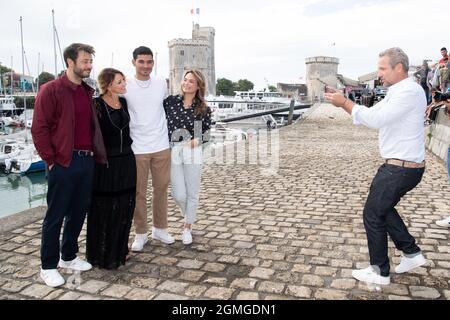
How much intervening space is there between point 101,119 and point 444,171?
8.14 m

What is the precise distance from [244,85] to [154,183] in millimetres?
118187

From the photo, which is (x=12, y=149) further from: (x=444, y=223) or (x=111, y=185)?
(x=444, y=223)

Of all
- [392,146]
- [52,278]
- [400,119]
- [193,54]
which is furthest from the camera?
[193,54]

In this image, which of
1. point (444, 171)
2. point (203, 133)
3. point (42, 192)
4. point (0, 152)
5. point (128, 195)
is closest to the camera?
point (128, 195)

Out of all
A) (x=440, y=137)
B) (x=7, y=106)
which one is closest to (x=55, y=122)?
(x=440, y=137)

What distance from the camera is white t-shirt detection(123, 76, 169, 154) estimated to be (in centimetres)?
415

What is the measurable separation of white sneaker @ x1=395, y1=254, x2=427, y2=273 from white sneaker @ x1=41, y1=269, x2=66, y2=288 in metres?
3.09

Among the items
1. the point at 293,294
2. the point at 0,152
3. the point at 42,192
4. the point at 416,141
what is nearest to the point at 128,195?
the point at 293,294

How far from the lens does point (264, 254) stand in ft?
14.4

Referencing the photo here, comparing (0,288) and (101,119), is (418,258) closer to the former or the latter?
(101,119)

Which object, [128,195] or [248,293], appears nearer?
[248,293]

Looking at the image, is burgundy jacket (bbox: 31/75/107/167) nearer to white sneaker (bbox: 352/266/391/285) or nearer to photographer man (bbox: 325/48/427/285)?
photographer man (bbox: 325/48/427/285)

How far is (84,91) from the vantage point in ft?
12.1
